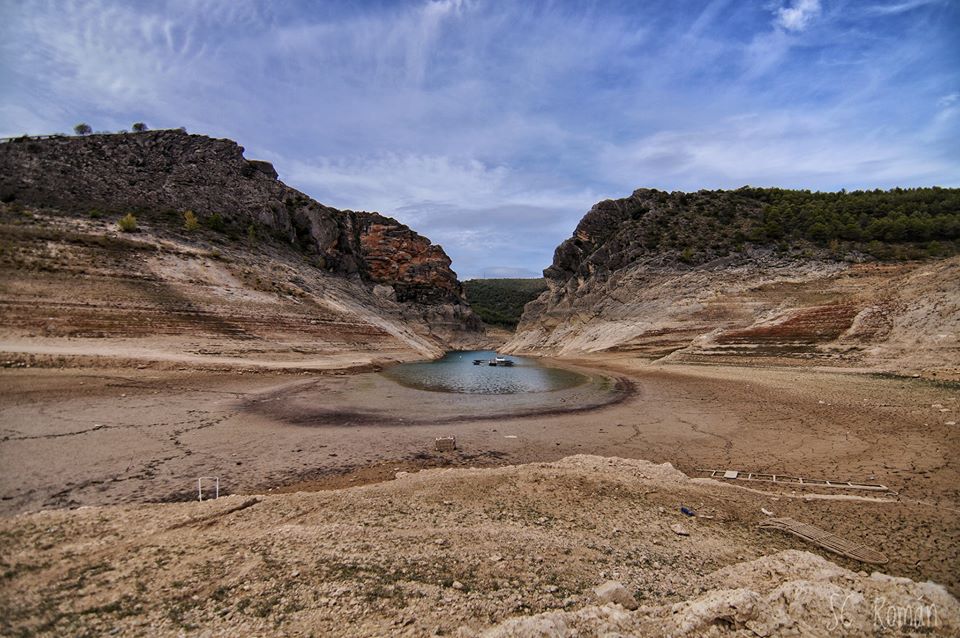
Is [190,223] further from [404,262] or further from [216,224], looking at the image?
[404,262]

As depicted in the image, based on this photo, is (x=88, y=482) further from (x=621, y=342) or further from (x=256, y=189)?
(x=256, y=189)

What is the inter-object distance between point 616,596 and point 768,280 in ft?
148

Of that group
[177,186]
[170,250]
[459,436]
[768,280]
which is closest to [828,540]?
[459,436]

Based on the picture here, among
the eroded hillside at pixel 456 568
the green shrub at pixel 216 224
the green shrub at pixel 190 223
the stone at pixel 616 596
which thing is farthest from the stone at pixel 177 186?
the stone at pixel 616 596

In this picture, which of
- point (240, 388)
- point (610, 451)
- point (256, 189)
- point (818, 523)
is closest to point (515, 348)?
point (256, 189)

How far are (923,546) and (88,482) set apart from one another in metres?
14.1

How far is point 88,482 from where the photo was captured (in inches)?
310

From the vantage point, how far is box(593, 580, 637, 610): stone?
4.04 m

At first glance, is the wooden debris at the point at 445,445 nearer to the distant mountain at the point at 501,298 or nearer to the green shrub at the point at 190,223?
the green shrub at the point at 190,223

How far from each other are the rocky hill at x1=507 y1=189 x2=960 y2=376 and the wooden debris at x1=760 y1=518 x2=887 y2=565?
16707mm

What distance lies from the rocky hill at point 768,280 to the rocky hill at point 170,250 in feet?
93.3

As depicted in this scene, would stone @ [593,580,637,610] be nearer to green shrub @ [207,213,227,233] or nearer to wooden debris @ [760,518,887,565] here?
wooden debris @ [760,518,887,565]

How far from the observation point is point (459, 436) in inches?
494

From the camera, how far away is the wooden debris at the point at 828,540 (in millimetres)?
5138
